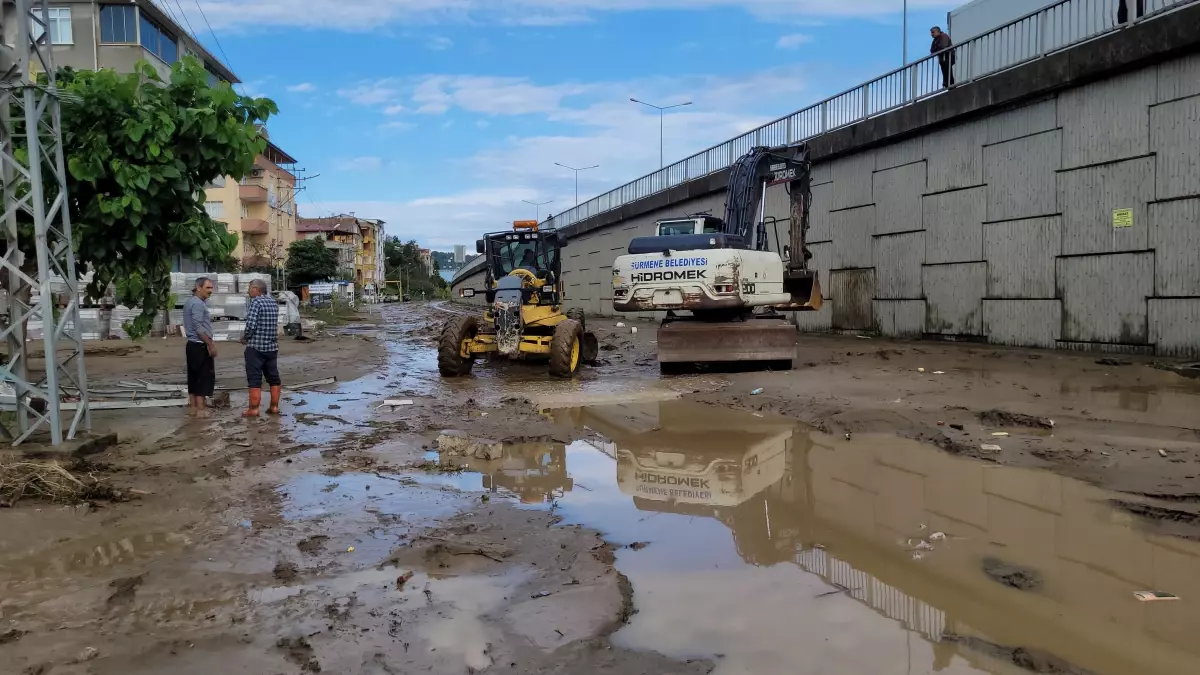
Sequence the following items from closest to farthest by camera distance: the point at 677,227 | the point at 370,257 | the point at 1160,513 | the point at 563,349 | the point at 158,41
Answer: the point at 1160,513 → the point at 563,349 → the point at 677,227 → the point at 158,41 → the point at 370,257

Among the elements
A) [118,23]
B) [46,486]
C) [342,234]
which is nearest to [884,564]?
[46,486]

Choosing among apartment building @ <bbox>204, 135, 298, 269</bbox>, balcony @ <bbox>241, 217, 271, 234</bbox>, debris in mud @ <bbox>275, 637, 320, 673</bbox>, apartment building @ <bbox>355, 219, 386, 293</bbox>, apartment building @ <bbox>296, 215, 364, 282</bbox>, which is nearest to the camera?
debris in mud @ <bbox>275, 637, 320, 673</bbox>

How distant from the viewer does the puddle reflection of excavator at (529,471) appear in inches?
257

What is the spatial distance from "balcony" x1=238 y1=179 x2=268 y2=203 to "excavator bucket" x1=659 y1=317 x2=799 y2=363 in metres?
48.7

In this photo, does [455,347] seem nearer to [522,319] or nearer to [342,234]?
[522,319]

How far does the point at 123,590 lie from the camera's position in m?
4.30

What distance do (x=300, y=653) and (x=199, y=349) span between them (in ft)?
25.6

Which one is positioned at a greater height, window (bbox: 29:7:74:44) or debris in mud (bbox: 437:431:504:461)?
window (bbox: 29:7:74:44)

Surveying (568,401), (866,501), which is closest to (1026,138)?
(568,401)

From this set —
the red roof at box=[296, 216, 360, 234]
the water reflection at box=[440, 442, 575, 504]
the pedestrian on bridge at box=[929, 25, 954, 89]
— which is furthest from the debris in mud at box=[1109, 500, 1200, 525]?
the red roof at box=[296, 216, 360, 234]

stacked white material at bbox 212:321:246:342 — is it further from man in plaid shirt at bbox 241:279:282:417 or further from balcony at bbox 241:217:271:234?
balcony at bbox 241:217:271:234

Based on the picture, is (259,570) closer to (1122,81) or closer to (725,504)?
(725,504)

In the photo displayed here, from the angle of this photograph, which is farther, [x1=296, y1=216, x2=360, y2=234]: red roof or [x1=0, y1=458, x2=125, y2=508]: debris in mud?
[x1=296, y1=216, x2=360, y2=234]: red roof

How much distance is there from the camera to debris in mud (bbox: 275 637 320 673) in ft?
11.3
